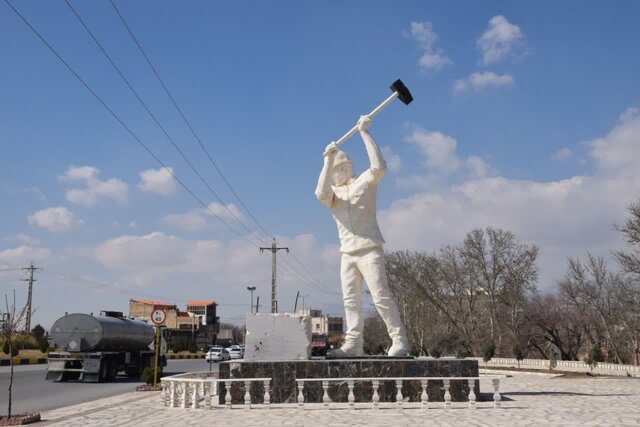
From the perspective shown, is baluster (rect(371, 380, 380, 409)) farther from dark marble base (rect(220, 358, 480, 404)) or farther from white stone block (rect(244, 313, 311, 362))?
white stone block (rect(244, 313, 311, 362))

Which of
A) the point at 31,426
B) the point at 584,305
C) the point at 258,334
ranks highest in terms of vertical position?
the point at 584,305

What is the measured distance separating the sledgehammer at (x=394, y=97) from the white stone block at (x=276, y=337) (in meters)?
3.99

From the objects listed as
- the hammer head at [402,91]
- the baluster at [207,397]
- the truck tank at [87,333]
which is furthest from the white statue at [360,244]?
the truck tank at [87,333]

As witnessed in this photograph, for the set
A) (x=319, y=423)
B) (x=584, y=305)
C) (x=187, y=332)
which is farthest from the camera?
(x=187, y=332)

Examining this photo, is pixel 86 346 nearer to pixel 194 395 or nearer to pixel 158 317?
pixel 158 317

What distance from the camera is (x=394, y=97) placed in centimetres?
1370

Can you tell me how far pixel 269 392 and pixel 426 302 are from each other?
35.4m

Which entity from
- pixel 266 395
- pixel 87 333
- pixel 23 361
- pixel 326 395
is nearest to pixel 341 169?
pixel 326 395

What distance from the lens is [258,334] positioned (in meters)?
12.5

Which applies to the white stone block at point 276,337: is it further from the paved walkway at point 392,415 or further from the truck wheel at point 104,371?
the truck wheel at point 104,371

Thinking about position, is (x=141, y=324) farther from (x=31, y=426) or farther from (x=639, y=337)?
(x=639, y=337)

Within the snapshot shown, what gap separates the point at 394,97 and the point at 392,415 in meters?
6.84

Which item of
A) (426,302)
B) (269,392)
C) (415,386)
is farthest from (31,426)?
(426,302)

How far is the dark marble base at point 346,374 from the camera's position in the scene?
11.9m
